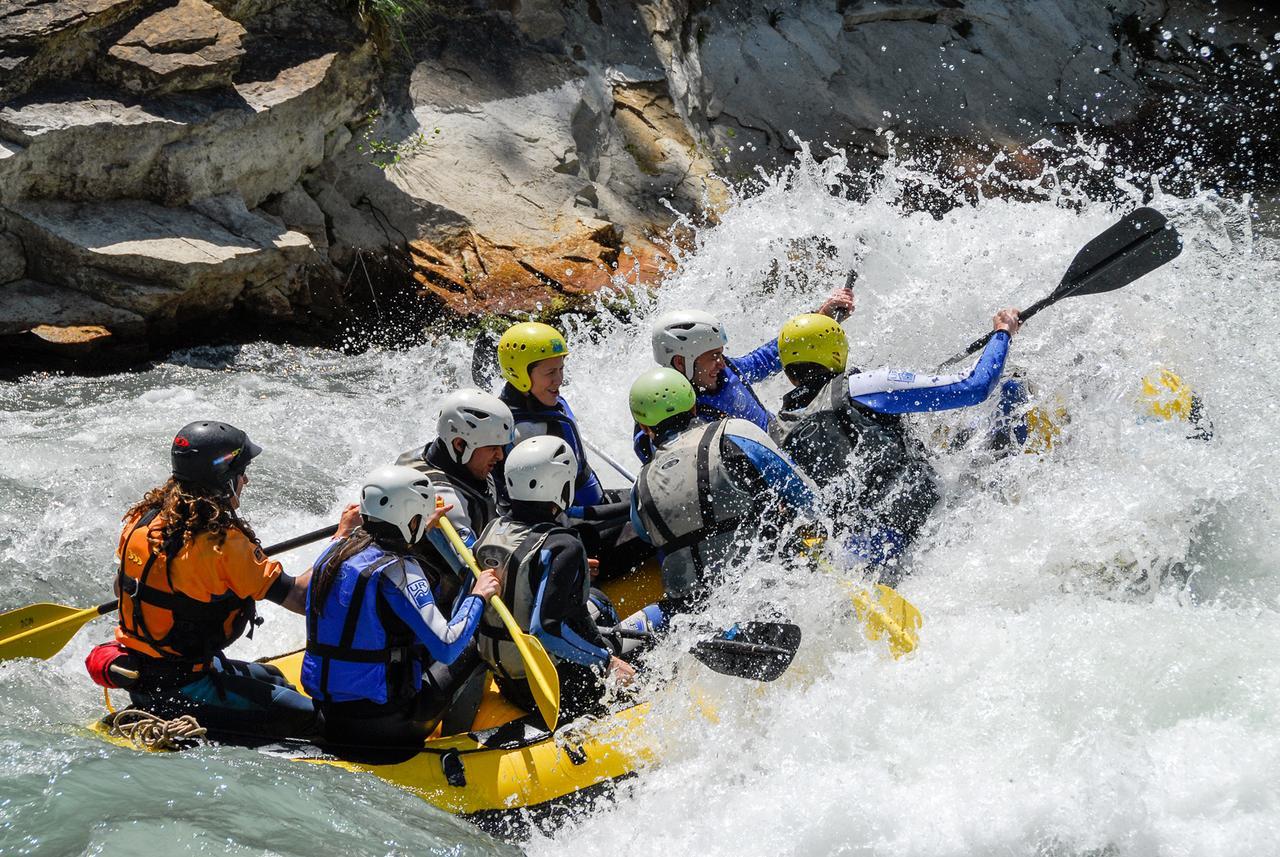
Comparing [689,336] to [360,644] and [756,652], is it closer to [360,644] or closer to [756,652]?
[756,652]

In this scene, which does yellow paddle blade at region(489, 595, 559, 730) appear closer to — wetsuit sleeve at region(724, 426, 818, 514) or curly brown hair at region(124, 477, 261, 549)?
curly brown hair at region(124, 477, 261, 549)

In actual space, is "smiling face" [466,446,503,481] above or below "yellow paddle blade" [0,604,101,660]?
above

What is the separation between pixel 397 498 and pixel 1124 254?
3.85 metres

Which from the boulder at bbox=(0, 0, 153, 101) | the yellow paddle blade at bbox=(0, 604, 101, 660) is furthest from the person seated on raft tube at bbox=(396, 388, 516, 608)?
the boulder at bbox=(0, 0, 153, 101)

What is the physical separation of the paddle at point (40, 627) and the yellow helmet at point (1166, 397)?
13.8ft

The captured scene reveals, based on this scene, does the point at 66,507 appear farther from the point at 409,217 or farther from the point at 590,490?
the point at 409,217

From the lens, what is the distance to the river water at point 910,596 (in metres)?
3.98

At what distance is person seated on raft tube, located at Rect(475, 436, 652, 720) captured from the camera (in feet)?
14.0

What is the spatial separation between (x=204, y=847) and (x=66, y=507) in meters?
3.50

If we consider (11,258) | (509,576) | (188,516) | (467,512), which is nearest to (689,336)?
(467,512)

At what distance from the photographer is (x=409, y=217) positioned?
10.1 m

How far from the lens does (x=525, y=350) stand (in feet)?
18.0

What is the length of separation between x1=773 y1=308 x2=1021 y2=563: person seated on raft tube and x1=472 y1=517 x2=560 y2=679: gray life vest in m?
1.35

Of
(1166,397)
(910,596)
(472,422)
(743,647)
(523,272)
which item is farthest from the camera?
(523,272)
